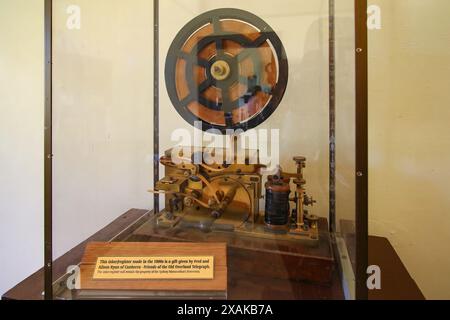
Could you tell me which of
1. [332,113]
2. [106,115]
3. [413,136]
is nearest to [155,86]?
[106,115]

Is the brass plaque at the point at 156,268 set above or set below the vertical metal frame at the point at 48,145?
below

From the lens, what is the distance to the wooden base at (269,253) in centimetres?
73

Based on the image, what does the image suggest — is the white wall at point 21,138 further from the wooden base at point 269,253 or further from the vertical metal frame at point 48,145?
the wooden base at point 269,253

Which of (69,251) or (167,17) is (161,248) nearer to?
(69,251)

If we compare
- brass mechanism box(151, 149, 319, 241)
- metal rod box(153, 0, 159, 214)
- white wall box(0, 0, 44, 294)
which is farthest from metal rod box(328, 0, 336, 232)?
white wall box(0, 0, 44, 294)

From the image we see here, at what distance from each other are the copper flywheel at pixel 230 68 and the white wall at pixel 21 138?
33.5 inches

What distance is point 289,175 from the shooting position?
0.93 m

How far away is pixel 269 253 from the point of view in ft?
2.59

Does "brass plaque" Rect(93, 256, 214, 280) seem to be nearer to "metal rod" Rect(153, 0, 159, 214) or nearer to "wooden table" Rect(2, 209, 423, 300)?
"wooden table" Rect(2, 209, 423, 300)

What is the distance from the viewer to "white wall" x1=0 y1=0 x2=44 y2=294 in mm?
1424

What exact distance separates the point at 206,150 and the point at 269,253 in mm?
397

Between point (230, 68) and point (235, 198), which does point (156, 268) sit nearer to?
point (235, 198)

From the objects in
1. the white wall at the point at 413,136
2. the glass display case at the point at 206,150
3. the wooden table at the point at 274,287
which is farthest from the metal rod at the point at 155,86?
the white wall at the point at 413,136

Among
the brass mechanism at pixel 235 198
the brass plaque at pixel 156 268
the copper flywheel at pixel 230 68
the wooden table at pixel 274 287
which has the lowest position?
the wooden table at pixel 274 287
